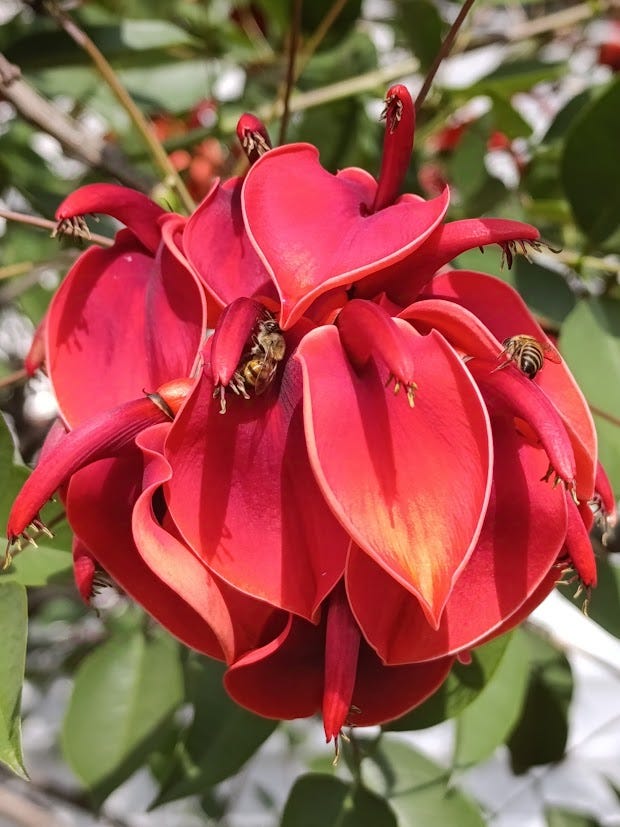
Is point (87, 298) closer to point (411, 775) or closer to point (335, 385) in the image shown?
point (335, 385)

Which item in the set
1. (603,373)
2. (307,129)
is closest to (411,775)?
(603,373)

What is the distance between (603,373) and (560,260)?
0.10 meters

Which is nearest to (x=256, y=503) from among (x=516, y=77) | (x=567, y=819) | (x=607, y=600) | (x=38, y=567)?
(x=38, y=567)

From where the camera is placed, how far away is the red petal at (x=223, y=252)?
314mm

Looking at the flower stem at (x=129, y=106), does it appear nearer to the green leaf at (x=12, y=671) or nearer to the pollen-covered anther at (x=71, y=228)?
the pollen-covered anther at (x=71, y=228)

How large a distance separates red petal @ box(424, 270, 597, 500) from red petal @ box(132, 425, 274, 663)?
112mm

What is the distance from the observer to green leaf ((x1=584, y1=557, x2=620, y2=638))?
43 cm

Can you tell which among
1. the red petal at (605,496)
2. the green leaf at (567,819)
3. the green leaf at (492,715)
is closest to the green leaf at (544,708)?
the green leaf at (567,819)

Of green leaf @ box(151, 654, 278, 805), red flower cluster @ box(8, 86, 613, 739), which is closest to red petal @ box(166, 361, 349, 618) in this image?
red flower cluster @ box(8, 86, 613, 739)

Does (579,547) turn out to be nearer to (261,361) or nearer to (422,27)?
(261,361)

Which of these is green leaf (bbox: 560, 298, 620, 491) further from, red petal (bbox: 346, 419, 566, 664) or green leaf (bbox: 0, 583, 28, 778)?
green leaf (bbox: 0, 583, 28, 778)

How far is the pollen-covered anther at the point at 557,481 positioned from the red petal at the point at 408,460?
0.02 metres

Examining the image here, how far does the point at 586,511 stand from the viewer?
31 centimetres

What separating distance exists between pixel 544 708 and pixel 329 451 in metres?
0.50
